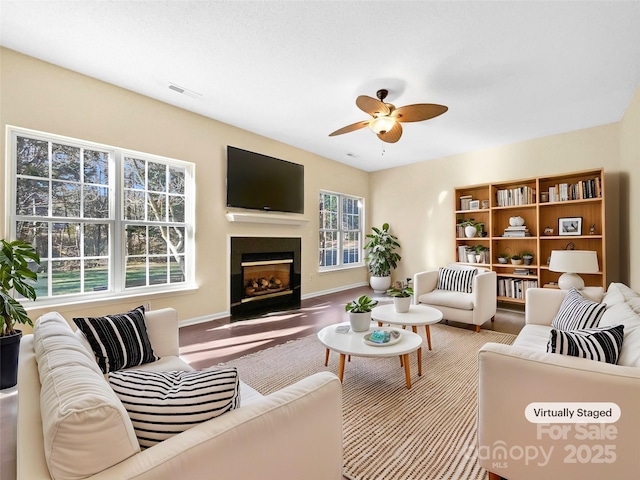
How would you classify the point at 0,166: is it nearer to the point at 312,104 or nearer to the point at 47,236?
the point at 47,236

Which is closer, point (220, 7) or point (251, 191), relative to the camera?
point (220, 7)

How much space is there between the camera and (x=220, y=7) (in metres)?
2.08

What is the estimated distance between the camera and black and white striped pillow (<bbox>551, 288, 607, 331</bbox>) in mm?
1956

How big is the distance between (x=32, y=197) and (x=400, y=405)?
149 inches

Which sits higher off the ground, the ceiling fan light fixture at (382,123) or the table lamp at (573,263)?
the ceiling fan light fixture at (382,123)

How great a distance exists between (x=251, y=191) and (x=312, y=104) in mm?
1633

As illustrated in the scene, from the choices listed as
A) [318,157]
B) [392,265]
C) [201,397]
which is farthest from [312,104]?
[392,265]

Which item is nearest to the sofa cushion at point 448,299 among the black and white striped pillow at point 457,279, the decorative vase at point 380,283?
the black and white striped pillow at point 457,279

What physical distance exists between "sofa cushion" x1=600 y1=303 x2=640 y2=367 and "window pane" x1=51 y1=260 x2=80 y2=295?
432cm

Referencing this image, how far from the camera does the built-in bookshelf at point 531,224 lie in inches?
160

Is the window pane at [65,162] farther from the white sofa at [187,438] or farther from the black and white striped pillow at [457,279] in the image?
the black and white striped pillow at [457,279]

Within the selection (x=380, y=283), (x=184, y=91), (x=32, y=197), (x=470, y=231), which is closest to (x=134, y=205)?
(x=32, y=197)

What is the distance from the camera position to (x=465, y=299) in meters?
3.62

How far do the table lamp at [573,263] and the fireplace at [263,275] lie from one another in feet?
11.7
